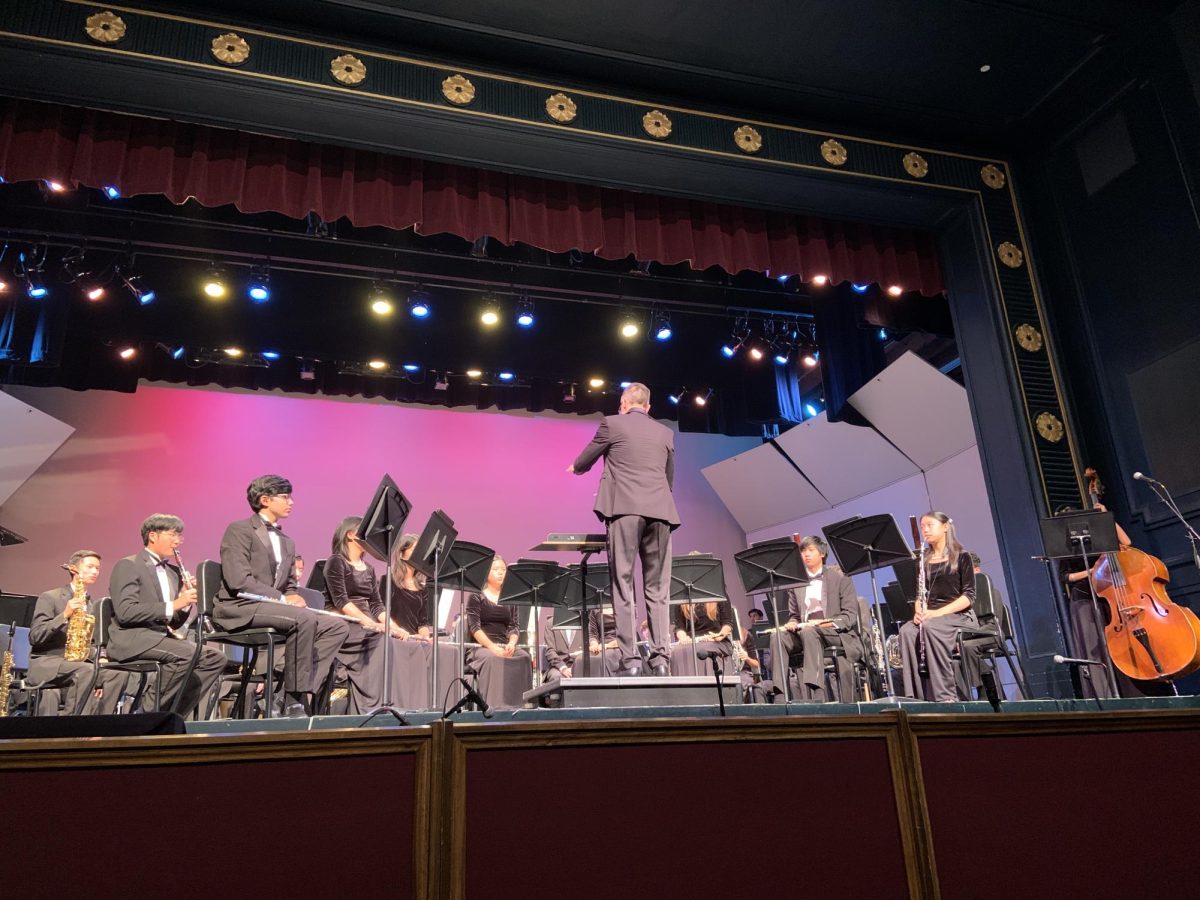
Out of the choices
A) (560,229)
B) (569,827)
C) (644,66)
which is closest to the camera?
(569,827)

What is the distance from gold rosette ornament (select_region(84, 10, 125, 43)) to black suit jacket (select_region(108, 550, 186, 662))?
3010 mm

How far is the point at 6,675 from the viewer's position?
6.68 m

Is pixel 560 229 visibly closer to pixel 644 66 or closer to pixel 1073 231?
pixel 644 66

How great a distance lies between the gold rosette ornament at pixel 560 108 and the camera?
612 cm

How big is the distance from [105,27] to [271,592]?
136 inches

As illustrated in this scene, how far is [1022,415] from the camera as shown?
21.1 ft

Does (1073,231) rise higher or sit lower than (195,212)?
lower

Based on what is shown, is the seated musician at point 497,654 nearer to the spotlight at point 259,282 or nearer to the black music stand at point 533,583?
the black music stand at point 533,583

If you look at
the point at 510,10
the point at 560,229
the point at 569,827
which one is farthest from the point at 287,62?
the point at 569,827

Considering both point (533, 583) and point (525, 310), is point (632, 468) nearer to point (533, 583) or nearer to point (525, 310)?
point (533, 583)

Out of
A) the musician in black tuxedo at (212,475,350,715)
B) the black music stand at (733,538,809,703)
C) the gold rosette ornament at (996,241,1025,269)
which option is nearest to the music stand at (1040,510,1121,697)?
the black music stand at (733,538,809,703)

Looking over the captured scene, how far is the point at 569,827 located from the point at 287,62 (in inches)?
Result: 205

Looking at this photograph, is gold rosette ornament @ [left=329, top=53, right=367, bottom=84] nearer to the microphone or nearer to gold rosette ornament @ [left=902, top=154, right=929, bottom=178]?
gold rosette ornament @ [left=902, top=154, right=929, bottom=178]

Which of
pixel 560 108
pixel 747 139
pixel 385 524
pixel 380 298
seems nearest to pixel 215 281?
pixel 380 298
